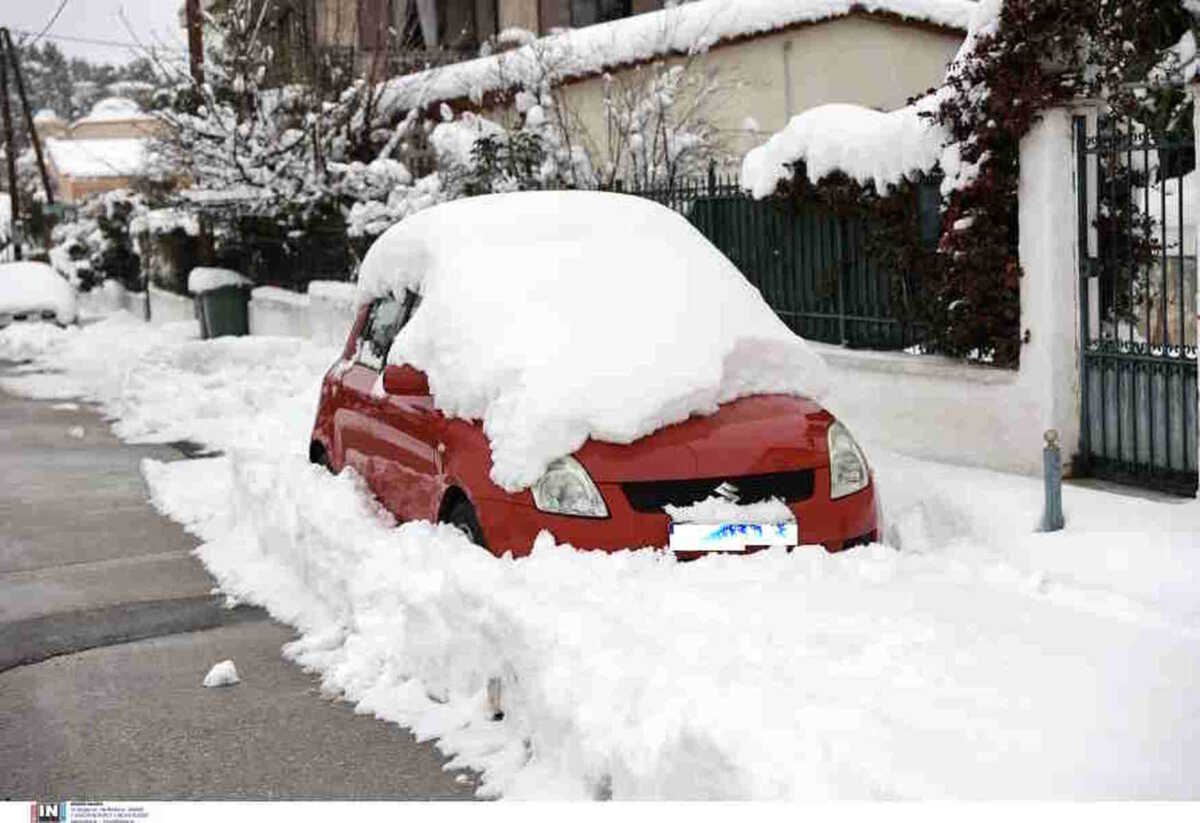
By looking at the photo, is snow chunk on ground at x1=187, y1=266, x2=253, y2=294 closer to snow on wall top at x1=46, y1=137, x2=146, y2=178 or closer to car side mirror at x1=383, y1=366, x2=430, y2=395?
snow on wall top at x1=46, y1=137, x2=146, y2=178

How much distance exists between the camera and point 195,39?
22297mm

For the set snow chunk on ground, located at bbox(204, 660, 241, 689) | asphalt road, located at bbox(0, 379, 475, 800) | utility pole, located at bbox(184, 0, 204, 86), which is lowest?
asphalt road, located at bbox(0, 379, 475, 800)

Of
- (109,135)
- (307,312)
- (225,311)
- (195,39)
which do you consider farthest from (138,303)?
(307,312)

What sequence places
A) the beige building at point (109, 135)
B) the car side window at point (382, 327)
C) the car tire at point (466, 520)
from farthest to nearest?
the beige building at point (109, 135), the car side window at point (382, 327), the car tire at point (466, 520)

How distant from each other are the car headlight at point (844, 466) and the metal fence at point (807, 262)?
3.33 m

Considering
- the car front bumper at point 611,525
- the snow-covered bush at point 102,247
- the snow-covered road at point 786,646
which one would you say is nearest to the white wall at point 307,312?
the snow-covered bush at point 102,247

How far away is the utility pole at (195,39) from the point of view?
21953 millimetres

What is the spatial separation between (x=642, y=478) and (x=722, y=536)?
36 cm

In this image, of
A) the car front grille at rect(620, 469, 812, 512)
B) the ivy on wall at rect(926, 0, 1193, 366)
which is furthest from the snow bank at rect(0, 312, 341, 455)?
the car front grille at rect(620, 469, 812, 512)

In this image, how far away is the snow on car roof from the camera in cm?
631

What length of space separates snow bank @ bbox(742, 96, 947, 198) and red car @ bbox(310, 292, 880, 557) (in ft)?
10.5

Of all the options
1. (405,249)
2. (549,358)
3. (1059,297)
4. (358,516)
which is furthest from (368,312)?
(1059,297)

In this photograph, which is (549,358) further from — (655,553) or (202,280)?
(202,280)

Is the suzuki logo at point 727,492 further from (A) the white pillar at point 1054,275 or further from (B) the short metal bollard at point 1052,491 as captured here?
(A) the white pillar at point 1054,275
